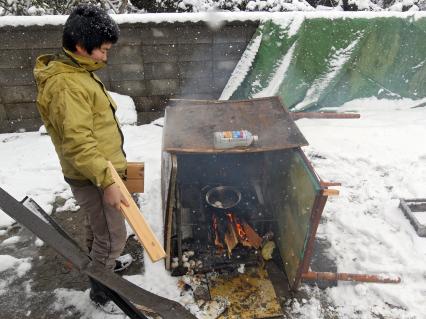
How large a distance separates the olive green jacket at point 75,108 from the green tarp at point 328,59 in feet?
Answer: 13.3

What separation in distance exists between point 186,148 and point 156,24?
3358 mm

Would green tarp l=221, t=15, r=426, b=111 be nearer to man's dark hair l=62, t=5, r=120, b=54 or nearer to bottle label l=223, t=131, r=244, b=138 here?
bottle label l=223, t=131, r=244, b=138

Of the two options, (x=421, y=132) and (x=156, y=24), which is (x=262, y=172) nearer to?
(x=156, y=24)

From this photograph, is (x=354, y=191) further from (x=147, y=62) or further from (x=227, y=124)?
(x=147, y=62)

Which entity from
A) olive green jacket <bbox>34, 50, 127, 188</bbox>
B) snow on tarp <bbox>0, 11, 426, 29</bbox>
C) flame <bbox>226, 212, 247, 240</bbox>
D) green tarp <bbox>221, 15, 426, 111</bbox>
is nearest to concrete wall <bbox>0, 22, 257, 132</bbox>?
snow on tarp <bbox>0, 11, 426, 29</bbox>

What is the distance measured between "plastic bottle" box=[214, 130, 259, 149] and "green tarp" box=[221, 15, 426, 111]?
10.6 feet

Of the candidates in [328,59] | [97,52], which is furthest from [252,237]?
[328,59]

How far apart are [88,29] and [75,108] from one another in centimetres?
49

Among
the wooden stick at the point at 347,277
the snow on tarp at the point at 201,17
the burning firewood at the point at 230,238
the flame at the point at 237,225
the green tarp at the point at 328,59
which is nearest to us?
the wooden stick at the point at 347,277

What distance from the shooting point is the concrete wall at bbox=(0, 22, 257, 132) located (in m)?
5.53

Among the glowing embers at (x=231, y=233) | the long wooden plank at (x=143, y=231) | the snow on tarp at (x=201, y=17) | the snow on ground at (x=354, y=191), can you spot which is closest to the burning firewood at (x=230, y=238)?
the glowing embers at (x=231, y=233)

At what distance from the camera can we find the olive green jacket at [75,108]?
2164 mm

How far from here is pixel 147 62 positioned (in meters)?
5.92

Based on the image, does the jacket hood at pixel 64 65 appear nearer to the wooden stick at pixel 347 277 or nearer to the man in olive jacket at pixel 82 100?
the man in olive jacket at pixel 82 100
